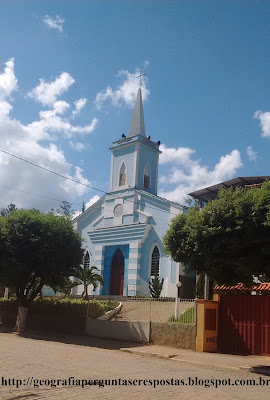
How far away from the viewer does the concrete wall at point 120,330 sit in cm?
1742

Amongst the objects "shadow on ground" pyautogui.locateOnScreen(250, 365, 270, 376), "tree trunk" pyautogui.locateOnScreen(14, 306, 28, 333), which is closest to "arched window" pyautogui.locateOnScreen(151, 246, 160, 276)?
"tree trunk" pyautogui.locateOnScreen(14, 306, 28, 333)

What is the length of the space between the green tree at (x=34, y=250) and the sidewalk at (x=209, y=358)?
562 centimetres

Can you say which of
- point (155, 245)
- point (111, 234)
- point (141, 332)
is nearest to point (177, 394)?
point (141, 332)

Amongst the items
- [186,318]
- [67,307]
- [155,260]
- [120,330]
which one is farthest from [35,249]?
[155,260]

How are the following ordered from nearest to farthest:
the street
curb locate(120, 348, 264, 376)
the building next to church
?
the street → curb locate(120, 348, 264, 376) → the building next to church

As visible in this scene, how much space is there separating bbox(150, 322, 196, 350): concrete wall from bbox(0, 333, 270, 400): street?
3.02 meters

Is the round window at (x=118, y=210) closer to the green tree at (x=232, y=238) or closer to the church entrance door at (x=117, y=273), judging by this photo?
the church entrance door at (x=117, y=273)

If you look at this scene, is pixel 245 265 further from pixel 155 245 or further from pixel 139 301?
pixel 155 245

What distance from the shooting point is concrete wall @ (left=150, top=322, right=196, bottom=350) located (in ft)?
52.1

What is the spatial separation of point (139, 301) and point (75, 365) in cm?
1370

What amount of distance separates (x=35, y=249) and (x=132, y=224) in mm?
11960

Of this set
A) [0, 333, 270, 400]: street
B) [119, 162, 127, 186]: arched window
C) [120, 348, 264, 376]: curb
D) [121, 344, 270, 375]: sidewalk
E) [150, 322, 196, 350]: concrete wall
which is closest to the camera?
[0, 333, 270, 400]: street

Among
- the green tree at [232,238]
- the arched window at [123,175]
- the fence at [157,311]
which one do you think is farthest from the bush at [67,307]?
the arched window at [123,175]

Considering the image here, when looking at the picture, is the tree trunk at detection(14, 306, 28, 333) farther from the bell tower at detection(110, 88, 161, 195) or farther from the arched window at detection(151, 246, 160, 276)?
the bell tower at detection(110, 88, 161, 195)
